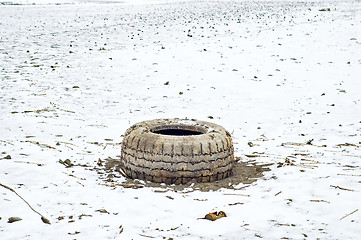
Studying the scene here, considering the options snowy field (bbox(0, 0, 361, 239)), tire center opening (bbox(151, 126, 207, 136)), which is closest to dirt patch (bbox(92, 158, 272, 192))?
snowy field (bbox(0, 0, 361, 239))

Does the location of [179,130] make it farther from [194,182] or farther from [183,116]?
[183,116]

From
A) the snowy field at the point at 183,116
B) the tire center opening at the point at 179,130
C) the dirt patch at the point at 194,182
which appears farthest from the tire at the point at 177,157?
the tire center opening at the point at 179,130

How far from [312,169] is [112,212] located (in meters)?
2.79

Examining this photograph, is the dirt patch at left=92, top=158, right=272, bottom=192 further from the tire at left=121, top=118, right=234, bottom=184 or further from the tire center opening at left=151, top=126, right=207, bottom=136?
the tire center opening at left=151, top=126, right=207, bottom=136

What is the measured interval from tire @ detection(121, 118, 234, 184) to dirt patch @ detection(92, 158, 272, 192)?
0.09 meters

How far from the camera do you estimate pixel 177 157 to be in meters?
4.66

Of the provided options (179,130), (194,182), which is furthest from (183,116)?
(194,182)

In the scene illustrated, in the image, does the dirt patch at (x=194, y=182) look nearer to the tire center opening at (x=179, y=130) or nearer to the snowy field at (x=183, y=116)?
the snowy field at (x=183, y=116)

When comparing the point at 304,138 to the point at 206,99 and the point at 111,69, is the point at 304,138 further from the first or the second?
the point at 111,69

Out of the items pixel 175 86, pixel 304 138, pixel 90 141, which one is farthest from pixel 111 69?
pixel 304 138

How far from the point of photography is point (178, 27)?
755 inches

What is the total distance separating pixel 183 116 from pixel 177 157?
12.7 feet

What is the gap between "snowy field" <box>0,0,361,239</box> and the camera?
3.76 meters

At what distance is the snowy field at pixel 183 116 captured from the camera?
3.76 metres
